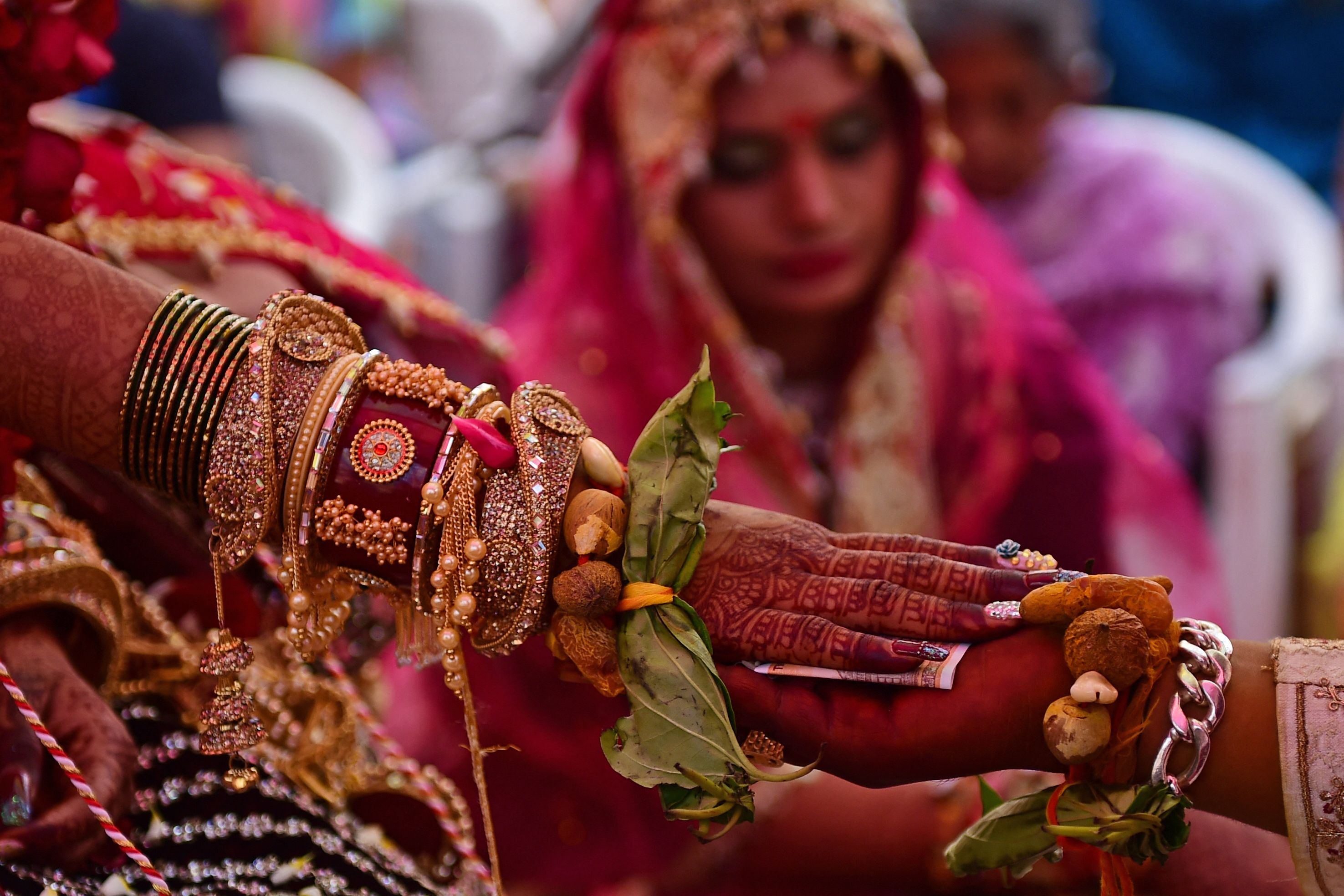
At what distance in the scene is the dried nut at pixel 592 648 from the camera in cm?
74

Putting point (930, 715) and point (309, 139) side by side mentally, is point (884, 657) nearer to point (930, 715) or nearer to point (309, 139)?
point (930, 715)

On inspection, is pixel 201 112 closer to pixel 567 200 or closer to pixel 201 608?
pixel 567 200

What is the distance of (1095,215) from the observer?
9.77 ft

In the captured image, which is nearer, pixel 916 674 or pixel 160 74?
pixel 916 674

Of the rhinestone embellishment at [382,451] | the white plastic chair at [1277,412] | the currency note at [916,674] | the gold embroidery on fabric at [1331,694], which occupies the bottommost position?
the white plastic chair at [1277,412]

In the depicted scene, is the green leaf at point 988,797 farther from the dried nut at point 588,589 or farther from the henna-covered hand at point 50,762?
the henna-covered hand at point 50,762

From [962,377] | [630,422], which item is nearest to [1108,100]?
[962,377]

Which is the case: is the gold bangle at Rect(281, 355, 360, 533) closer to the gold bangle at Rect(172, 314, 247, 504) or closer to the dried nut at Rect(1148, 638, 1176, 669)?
the gold bangle at Rect(172, 314, 247, 504)

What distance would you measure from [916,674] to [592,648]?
0.17 metres

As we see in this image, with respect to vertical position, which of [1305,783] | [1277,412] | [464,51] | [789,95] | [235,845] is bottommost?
[1277,412]

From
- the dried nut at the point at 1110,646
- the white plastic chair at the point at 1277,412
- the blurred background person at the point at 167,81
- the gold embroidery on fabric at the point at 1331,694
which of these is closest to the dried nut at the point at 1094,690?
the dried nut at the point at 1110,646

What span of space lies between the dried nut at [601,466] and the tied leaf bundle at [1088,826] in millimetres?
277

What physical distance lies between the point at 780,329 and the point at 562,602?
129 cm

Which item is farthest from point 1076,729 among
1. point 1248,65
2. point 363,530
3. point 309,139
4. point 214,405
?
point 1248,65
